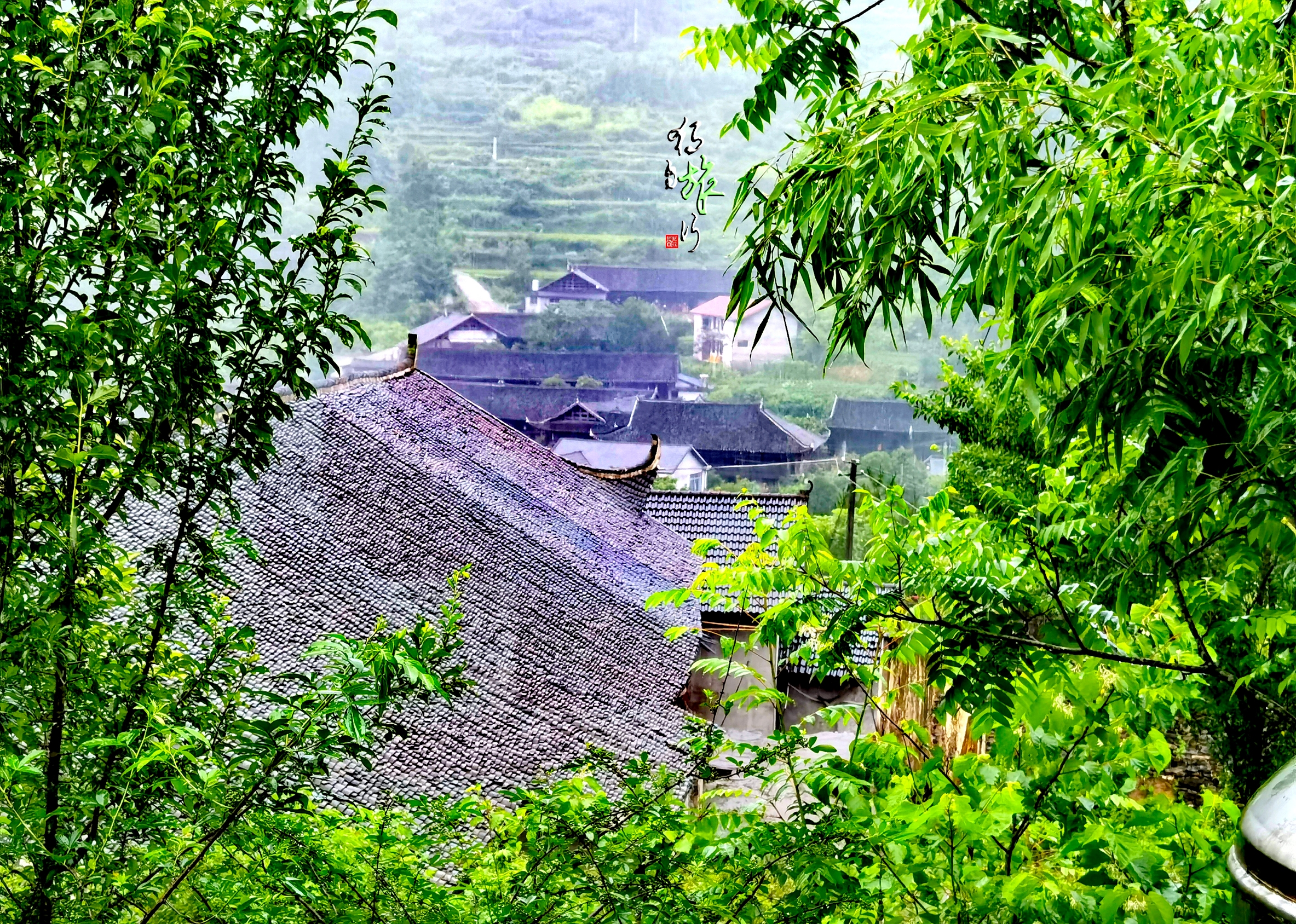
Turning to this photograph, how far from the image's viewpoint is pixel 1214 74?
170cm

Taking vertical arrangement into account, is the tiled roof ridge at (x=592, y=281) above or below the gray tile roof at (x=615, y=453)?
above

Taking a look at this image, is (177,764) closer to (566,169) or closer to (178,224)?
(178,224)

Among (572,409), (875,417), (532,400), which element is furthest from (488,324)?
(875,417)

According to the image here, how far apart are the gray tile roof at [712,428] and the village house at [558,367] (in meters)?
3.44

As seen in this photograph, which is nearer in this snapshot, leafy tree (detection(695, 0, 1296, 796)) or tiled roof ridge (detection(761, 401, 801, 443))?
leafy tree (detection(695, 0, 1296, 796))

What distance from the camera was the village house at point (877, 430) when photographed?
3078cm

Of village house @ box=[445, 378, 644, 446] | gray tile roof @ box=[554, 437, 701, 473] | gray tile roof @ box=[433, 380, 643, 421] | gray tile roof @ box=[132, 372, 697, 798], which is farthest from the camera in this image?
gray tile roof @ box=[433, 380, 643, 421]

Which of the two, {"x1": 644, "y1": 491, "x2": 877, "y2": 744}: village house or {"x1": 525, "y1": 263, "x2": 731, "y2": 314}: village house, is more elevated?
{"x1": 525, "y1": 263, "x2": 731, "y2": 314}: village house

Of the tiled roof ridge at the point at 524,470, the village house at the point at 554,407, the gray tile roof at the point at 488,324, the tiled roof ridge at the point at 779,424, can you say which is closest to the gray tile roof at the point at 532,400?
the village house at the point at 554,407

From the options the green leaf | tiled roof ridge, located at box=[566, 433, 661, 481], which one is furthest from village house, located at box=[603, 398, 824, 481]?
the green leaf

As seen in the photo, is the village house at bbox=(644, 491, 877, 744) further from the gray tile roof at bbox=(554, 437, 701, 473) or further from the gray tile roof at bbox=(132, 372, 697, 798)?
the gray tile roof at bbox=(554, 437, 701, 473)

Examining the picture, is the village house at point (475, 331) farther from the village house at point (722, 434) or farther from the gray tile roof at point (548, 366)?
the village house at point (722, 434)

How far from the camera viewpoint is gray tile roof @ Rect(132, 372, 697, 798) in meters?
6.49

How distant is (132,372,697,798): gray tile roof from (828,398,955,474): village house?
19716mm
